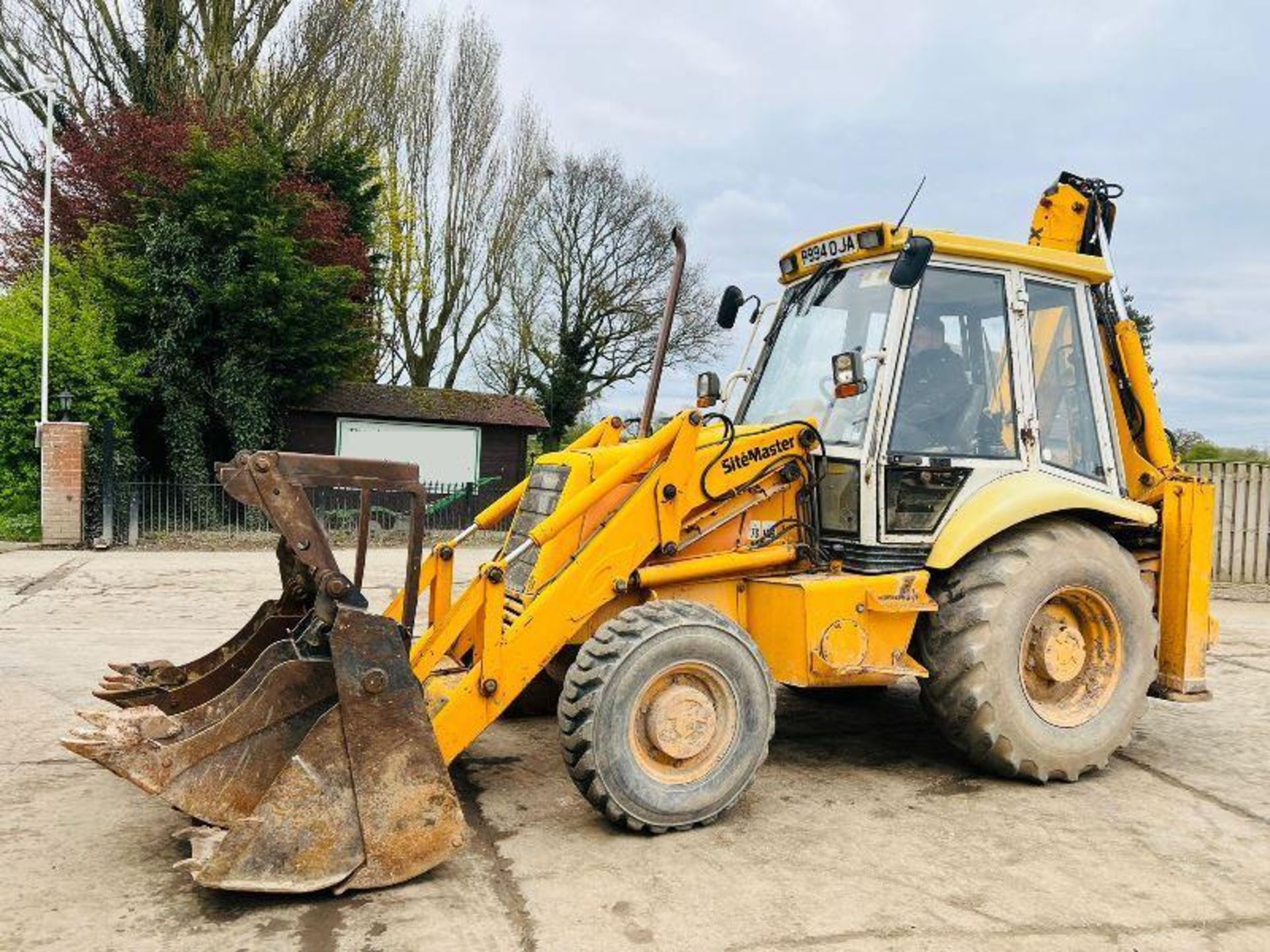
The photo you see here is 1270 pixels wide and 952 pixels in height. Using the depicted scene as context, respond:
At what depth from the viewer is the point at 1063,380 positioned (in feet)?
18.4

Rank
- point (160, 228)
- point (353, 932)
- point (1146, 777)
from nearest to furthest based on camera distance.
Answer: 1. point (353, 932)
2. point (1146, 777)
3. point (160, 228)

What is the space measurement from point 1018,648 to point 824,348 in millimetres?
1812

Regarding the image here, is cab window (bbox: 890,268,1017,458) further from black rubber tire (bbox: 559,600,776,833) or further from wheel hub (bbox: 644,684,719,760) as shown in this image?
wheel hub (bbox: 644,684,719,760)

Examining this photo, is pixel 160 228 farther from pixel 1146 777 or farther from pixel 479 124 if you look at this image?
pixel 1146 777

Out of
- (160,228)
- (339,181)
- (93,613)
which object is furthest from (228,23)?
(93,613)

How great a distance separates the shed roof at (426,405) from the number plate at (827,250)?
17.4 metres

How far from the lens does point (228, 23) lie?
2300 centimetres

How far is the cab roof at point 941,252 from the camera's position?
16.8 ft

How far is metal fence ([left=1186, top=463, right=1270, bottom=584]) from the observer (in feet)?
46.6

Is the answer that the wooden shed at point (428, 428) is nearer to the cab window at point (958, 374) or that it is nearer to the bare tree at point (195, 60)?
the bare tree at point (195, 60)

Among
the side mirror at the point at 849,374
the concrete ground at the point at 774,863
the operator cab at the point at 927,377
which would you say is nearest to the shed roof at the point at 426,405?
the concrete ground at the point at 774,863

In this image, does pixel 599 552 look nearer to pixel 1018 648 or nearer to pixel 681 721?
pixel 681 721

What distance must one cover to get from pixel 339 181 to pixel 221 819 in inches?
873

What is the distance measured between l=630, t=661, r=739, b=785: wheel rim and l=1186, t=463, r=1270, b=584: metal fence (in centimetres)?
1224
